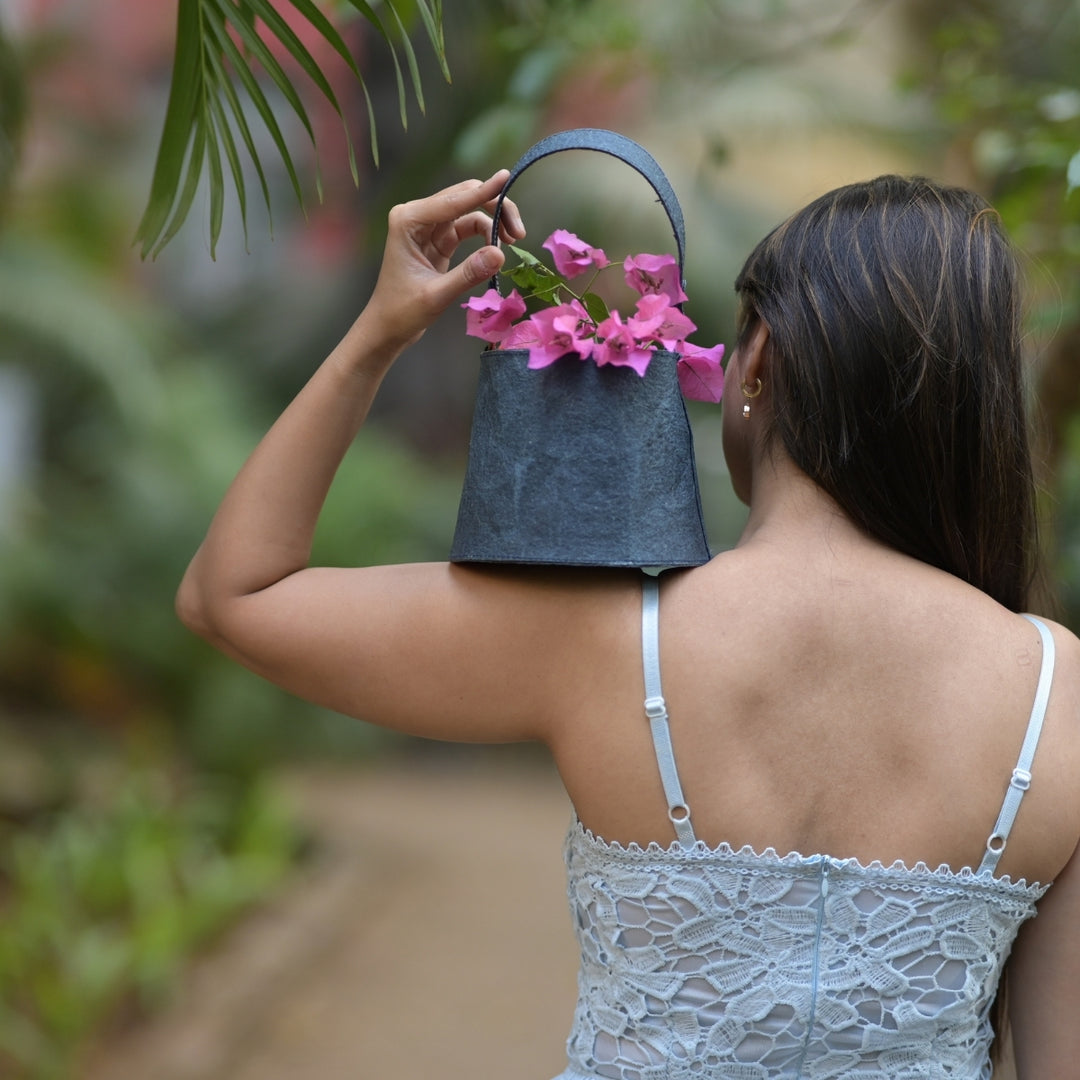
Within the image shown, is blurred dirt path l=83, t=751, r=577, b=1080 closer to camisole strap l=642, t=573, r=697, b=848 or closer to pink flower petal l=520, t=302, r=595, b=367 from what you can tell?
camisole strap l=642, t=573, r=697, b=848

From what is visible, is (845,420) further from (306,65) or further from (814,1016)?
(306,65)

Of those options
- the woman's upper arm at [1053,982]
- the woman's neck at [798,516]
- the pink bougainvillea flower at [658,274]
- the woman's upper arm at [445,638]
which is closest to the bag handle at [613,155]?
the pink bougainvillea flower at [658,274]

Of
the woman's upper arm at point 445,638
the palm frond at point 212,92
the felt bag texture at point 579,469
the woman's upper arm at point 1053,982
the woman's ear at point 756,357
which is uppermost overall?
the palm frond at point 212,92

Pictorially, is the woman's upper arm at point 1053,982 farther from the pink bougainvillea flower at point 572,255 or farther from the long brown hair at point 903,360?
the pink bougainvillea flower at point 572,255

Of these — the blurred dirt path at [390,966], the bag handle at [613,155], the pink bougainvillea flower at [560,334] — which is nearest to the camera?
the pink bougainvillea flower at [560,334]

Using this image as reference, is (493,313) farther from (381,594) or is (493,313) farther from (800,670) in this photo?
(800,670)

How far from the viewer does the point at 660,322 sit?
1.26 metres

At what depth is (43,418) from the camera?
28.2 feet

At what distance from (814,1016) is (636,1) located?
641 centimetres

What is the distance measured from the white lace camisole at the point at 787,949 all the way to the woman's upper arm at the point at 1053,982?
41 mm

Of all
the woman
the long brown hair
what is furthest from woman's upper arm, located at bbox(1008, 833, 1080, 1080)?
the long brown hair

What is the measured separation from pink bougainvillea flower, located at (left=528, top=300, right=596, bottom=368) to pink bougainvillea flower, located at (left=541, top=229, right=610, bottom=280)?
0.40 ft

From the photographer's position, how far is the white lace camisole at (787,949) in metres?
1.29

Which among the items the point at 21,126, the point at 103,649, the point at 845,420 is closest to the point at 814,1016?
the point at 845,420
